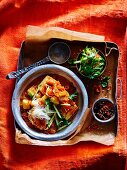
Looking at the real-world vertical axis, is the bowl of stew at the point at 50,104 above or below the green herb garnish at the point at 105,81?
below

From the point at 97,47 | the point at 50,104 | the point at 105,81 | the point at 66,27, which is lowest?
the point at 50,104

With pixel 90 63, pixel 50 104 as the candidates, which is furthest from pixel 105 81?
pixel 50 104

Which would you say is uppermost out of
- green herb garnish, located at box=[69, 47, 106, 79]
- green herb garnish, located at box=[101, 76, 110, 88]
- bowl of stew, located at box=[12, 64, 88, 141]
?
green herb garnish, located at box=[69, 47, 106, 79]

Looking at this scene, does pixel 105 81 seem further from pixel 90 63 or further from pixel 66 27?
pixel 66 27

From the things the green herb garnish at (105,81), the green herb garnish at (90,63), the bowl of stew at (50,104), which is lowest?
the bowl of stew at (50,104)

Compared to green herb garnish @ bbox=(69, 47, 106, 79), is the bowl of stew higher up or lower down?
lower down
